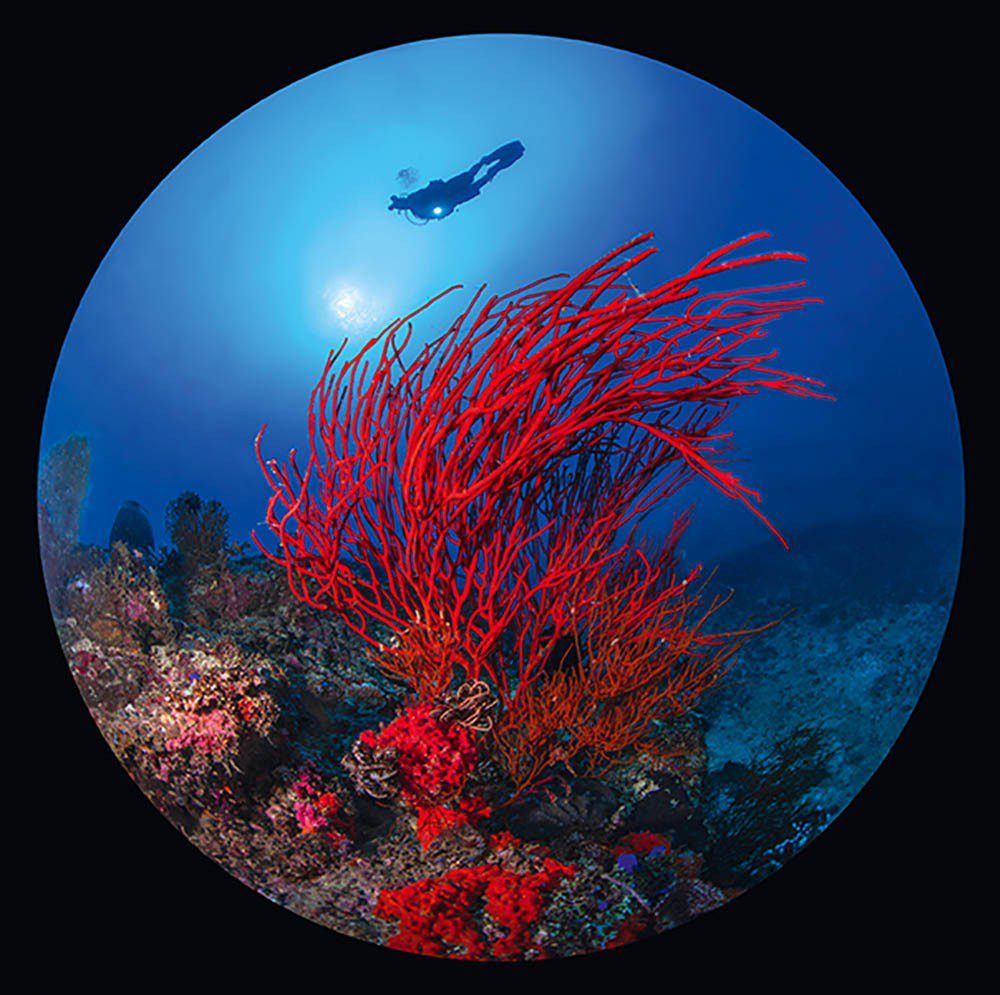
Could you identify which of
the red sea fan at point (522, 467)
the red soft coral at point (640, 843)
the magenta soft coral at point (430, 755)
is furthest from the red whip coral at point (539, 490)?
the red soft coral at point (640, 843)

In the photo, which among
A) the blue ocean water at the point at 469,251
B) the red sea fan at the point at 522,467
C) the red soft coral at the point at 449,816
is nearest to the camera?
the red sea fan at the point at 522,467

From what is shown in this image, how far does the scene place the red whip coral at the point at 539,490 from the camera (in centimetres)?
269

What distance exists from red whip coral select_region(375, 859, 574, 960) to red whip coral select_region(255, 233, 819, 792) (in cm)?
33

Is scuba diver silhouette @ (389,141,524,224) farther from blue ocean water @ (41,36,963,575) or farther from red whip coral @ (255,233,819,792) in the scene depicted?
red whip coral @ (255,233,819,792)

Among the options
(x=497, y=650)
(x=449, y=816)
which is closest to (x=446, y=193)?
(x=497, y=650)

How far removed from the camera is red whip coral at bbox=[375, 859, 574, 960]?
2953mm

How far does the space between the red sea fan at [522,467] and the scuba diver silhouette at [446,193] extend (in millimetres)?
343

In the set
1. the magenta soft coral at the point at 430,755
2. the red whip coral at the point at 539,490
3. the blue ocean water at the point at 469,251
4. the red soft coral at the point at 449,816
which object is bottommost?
the red soft coral at the point at 449,816

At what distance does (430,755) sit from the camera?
286 centimetres

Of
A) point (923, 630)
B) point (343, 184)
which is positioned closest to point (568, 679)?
point (923, 630)

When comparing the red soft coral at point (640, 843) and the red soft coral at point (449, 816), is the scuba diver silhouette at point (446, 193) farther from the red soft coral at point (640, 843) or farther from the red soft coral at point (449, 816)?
the red soft coral at point (640, 843)

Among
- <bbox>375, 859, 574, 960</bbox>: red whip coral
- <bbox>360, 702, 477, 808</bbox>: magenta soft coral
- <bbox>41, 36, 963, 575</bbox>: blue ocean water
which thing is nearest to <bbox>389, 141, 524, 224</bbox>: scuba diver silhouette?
<bbox>41, 36, 963, 575</bbox>: blue ocean water

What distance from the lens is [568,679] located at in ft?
9.87

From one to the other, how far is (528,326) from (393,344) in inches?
17.7
